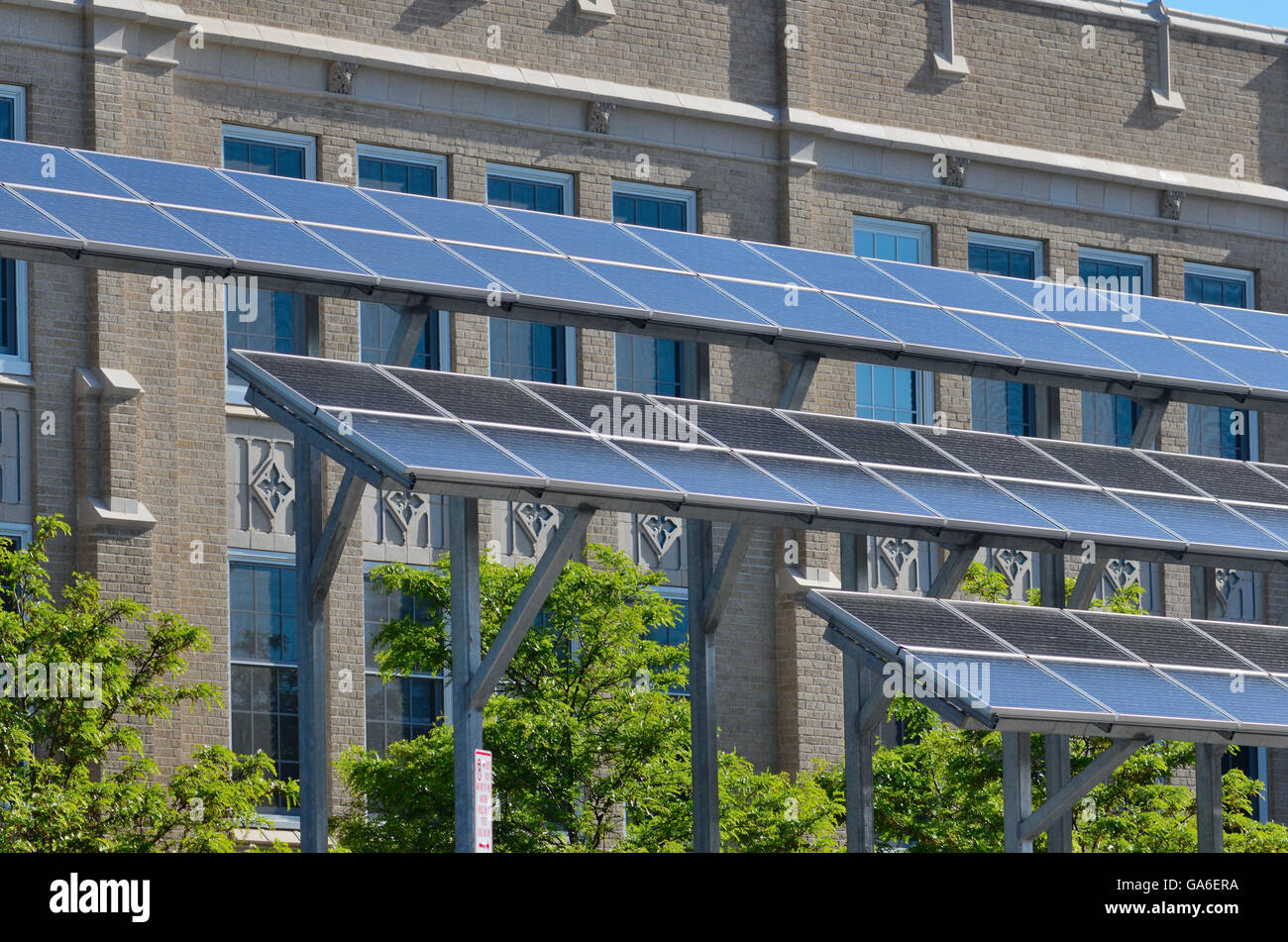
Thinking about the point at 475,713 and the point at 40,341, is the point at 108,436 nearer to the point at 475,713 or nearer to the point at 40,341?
the point at 40,341

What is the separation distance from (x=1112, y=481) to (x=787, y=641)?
40.1ft

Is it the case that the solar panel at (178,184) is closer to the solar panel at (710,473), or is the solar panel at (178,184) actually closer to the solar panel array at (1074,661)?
the solar panel at (710,473)

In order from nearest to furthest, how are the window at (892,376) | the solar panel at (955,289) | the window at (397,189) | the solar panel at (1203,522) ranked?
the solar panel at (1203,522), the solar panel at (955,289), the window at (397,189), the window at (892,376)

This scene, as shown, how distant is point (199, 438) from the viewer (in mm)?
30312

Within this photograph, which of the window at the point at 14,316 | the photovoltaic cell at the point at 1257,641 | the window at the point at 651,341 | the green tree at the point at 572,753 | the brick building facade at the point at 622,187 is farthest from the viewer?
the window at the point at 651,341

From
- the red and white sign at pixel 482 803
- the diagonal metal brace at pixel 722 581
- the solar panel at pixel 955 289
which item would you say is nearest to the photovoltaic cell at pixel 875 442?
the diagonal metal brace at pixel 722 581

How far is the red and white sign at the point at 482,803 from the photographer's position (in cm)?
1578

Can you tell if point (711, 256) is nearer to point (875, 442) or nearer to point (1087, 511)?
point (875, 442)

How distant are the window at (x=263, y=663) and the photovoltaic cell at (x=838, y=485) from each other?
1219 centimetres

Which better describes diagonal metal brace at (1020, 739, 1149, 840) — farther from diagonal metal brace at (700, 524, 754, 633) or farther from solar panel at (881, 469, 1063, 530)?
diagonal metal brace at (700, 524, 754, 633)

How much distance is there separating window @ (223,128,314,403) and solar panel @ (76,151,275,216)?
960 cm
